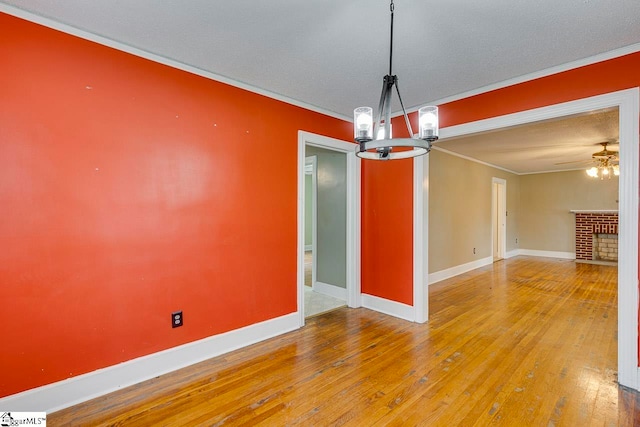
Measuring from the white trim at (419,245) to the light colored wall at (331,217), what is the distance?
1072 mm

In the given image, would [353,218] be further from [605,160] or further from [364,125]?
[605,160]

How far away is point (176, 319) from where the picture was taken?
251 centimetres

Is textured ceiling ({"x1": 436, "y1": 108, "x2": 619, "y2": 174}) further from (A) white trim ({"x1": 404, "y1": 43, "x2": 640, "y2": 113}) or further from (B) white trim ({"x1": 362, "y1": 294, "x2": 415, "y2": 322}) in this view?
(B) white trim ({"x1": 362, "y1": 294, "x2": 415, "y2": 322})

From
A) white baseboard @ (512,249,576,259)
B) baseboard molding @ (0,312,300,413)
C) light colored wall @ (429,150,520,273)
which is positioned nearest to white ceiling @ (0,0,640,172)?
baseboard molding @ (0,312,300,413)

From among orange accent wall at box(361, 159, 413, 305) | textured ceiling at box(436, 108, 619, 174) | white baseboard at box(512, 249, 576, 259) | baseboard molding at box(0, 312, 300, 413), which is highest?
textured ceiling at box(436, 108, 619, 174)

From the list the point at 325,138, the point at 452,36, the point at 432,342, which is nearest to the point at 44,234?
the point at 325,138

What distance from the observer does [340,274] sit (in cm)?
450

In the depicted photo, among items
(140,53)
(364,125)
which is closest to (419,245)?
(364,125)

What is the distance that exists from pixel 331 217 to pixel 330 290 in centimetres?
112

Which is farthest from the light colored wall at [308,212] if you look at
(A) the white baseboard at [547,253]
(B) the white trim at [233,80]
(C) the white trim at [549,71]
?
(A) the white baseboard at [547,253]

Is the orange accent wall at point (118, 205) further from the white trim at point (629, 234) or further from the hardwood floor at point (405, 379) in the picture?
the white trim at point (629, 234)

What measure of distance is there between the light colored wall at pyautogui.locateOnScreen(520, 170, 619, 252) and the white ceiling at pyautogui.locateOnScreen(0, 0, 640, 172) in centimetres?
696

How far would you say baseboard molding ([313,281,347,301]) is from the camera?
446 centimetres

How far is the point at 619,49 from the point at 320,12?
227 centimetres
